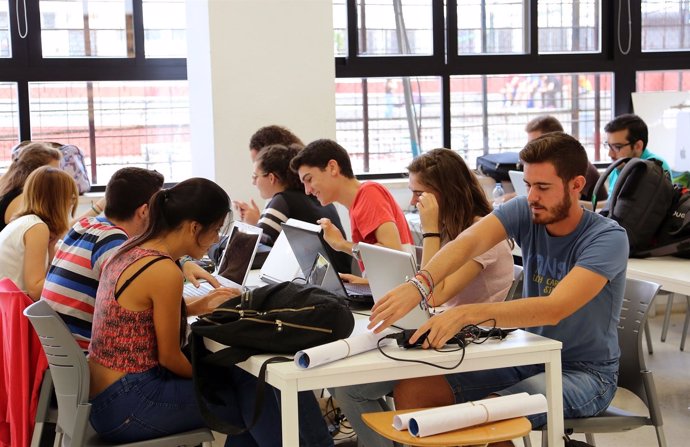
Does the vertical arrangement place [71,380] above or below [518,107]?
below

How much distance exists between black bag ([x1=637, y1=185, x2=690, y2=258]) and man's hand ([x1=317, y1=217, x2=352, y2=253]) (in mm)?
1342

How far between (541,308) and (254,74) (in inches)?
132

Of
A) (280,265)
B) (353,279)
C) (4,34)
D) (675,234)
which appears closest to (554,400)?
(353,279)

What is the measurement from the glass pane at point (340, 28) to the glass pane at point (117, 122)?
3.39 ft

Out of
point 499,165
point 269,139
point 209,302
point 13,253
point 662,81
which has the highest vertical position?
point 662,81

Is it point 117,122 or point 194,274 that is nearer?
point 194,274

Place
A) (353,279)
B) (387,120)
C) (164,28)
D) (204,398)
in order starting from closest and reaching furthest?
(204,398)
(353,279)
(164,28)
(387,120)

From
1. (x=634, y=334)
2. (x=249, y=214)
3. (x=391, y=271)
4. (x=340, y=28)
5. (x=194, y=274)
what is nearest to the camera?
(x=391, y=271)

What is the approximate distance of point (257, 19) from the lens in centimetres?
538

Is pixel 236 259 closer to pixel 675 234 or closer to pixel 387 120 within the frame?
pixel 675 234

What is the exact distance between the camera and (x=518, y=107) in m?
6.61

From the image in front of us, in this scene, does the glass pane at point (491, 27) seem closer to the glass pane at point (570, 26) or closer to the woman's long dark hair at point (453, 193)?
the glass pane at point (570, 26)

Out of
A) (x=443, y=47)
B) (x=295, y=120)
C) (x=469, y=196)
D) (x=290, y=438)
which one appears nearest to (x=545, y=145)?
(x=469, y=196)

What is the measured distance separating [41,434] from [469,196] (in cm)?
152
